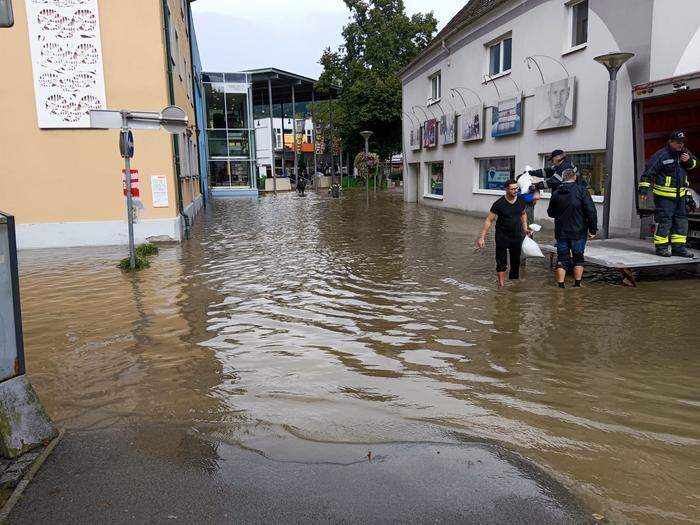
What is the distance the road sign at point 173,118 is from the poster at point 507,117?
400 inches

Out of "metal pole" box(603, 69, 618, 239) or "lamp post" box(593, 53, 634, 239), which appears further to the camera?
"metal pole" box(603, 69, 618, 239)

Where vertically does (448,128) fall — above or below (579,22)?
below

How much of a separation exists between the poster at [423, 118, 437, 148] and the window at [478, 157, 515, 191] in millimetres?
4522

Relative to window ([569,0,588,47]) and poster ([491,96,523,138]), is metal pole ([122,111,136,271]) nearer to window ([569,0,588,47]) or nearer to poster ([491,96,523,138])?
window ([569,0,588,47])

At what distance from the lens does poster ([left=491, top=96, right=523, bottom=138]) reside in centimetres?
1641

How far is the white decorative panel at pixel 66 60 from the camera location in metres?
12.5

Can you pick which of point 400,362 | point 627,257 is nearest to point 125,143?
point 400,362

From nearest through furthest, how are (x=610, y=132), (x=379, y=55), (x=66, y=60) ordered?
(x=610, y=132)
(x=66, y=60)
(x=379, y=55)

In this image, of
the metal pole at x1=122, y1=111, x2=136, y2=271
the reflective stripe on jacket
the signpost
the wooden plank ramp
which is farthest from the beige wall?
the reflective stripe on jacket

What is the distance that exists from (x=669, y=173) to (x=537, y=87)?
763 centimetres

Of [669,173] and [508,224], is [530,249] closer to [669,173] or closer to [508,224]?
[508,224]

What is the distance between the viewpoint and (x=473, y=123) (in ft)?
64.5

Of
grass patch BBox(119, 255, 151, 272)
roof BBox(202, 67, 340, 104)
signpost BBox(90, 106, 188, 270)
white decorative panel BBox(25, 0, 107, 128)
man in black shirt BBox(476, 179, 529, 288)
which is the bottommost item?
grass patch BBox(119, 255, 151, 272)

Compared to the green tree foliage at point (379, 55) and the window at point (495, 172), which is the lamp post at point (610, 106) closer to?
the window at point (495, 172)
